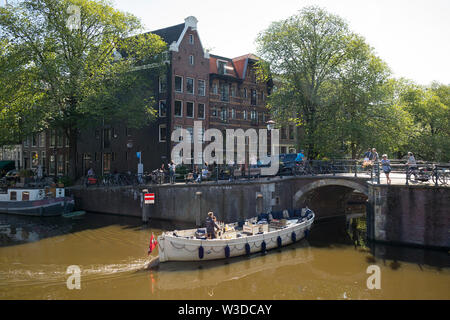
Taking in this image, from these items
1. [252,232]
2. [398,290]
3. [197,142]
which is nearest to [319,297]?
[398,290]

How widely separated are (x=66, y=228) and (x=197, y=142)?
14.8 metres

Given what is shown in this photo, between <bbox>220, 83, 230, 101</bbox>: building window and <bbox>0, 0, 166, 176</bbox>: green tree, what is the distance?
8.59 meters

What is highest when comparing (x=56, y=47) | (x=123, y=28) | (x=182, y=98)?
(x=123, y=28)

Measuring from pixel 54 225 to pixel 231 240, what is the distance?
591 inches

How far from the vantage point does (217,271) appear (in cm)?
1555

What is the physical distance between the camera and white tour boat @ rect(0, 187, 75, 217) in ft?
96.0

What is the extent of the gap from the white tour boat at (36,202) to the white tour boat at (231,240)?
17057 mm

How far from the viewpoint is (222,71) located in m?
39.4

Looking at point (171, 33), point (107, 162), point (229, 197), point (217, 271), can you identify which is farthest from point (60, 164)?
point (217, 271)

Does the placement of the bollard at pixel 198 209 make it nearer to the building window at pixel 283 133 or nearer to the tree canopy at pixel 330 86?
the tree canopy at pixel 330 86

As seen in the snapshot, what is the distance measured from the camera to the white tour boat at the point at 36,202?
29266 mm

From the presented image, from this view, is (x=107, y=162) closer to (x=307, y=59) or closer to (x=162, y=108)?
(x=162, y=108)

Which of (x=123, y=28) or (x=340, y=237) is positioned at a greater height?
(x=123, y=28)

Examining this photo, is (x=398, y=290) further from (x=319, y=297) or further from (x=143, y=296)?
(x=143, y=296)
